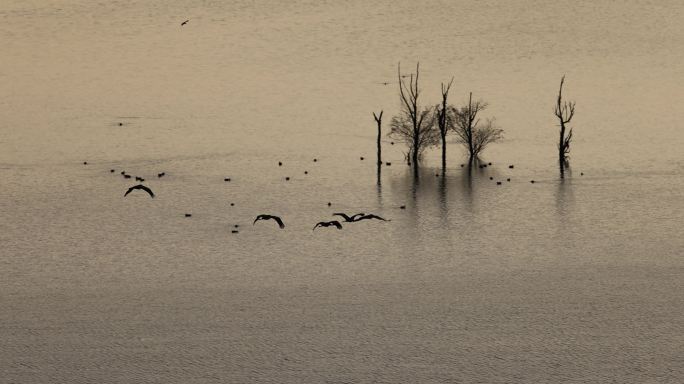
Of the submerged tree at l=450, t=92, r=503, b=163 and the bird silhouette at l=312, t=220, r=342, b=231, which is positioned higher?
the submerged tree at l=450, t=92, r=503, b=163

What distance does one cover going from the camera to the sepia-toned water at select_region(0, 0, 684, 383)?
171 feet

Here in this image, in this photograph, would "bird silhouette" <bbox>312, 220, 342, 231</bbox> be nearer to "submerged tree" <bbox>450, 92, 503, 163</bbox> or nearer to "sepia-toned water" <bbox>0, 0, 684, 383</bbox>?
"sepia-toned water" <bbox>0, 0, 684, 383</bbox>

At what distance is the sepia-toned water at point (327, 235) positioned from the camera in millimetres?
52000

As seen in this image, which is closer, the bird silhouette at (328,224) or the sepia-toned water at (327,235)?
the sepia-toned water at (327,235)

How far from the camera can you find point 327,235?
82188 millimetres

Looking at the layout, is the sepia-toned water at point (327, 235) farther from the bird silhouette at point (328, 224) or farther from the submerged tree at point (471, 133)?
the submerged tree at point (471, 133)

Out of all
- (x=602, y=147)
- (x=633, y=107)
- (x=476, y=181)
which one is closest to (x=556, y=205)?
(x=476, y=181)

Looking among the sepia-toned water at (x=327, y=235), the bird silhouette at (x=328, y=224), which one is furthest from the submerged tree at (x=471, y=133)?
the bird silhouette at (x=328, y=224)

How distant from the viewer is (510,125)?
5778 inches

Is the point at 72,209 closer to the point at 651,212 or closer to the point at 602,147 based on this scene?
the point at 651,212

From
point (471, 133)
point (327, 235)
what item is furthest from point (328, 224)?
point (471, 133)

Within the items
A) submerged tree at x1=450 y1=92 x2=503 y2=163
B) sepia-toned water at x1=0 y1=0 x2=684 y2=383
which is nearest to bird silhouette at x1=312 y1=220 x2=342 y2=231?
sepia-toned water at x1=0 y1=0 x2=684 y2=383

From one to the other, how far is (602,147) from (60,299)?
3279 inches

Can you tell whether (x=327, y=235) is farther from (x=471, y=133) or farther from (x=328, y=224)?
(x=471, y=133)
